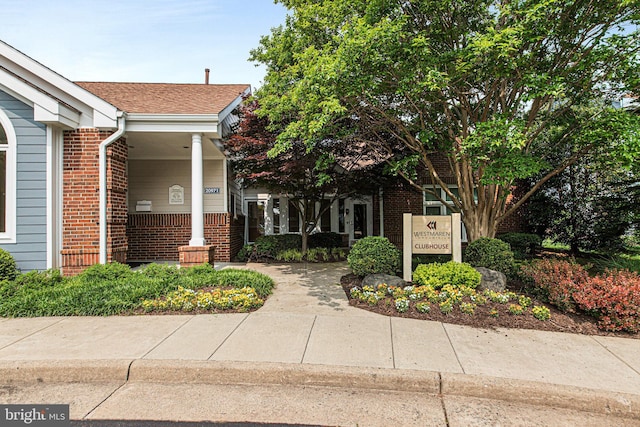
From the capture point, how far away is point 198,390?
11.3ft

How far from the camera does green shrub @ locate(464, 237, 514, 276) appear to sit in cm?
689

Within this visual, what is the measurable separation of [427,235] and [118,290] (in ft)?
18.9

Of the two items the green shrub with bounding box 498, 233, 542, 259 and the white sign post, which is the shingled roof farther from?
the green shrub with bounding box 498, 233, 542, 259

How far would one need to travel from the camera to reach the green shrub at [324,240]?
43.8 feet

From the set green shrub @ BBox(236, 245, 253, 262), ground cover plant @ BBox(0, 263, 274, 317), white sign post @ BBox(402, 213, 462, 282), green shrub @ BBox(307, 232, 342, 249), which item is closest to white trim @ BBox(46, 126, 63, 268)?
ground cover plant @ BBox(0, 263, 274, 317)

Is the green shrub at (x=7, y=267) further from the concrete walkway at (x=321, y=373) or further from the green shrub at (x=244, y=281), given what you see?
the green shrub at (x=244, y=281)

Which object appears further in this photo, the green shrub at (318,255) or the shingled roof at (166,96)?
the green shrub at (318,255)

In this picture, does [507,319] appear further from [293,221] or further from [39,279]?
[293,221]

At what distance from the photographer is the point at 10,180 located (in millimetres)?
6977

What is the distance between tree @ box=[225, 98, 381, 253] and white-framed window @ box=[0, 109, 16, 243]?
4.64 meters

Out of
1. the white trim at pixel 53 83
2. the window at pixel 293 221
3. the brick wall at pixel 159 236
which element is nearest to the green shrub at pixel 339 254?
the brick wall at pixel 159 236

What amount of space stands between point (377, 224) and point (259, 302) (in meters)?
9.75

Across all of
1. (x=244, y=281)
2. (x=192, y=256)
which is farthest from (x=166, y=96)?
(x=244, y=281)

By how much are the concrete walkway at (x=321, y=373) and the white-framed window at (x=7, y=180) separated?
299 cm
